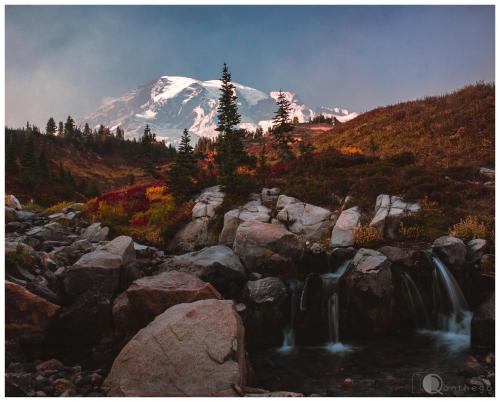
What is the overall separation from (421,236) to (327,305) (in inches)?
205

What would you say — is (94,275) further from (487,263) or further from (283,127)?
(283,127)

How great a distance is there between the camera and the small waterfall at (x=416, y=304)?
1062 cm

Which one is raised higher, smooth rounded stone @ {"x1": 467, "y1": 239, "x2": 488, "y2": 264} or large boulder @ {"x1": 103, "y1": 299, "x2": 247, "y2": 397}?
smooth rounded stone @ {"x1": 467, "y1": 239, "x2": 488, "y2": 264}

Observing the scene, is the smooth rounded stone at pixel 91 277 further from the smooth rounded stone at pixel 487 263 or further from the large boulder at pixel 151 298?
the smooth rounded stone at pixel 487 263

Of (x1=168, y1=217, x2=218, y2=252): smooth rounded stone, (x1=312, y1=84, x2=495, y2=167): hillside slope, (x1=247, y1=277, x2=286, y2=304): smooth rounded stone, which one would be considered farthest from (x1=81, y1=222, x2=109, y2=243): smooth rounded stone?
(x1=312, y1=84, x2=495, y2=167): hillside slope

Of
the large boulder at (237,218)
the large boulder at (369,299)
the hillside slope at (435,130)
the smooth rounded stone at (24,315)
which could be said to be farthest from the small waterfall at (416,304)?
the hillside slope at (435,130)

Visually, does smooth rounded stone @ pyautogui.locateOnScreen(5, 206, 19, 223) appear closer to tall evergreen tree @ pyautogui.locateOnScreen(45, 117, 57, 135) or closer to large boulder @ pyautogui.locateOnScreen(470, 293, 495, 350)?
large boulder @ pyautogui.locateOnScreen(470, 293, 495, 350)

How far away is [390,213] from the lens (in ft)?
47.6

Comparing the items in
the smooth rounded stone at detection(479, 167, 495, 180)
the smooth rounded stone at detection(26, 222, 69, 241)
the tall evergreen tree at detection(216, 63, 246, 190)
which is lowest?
the smooth rounded stone at detection(26, 222, 69, 241)

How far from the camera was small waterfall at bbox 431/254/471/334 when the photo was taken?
1034cm

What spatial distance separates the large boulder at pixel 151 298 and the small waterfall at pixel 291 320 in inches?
95.5

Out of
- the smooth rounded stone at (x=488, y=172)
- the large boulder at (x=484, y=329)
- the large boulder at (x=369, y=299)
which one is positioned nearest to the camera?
the large boulder at (x=484, y=329)

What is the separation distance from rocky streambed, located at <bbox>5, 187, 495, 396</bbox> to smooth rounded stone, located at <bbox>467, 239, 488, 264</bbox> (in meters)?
0.03

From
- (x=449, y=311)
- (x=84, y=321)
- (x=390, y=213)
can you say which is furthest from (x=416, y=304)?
(x=84, y=321)
